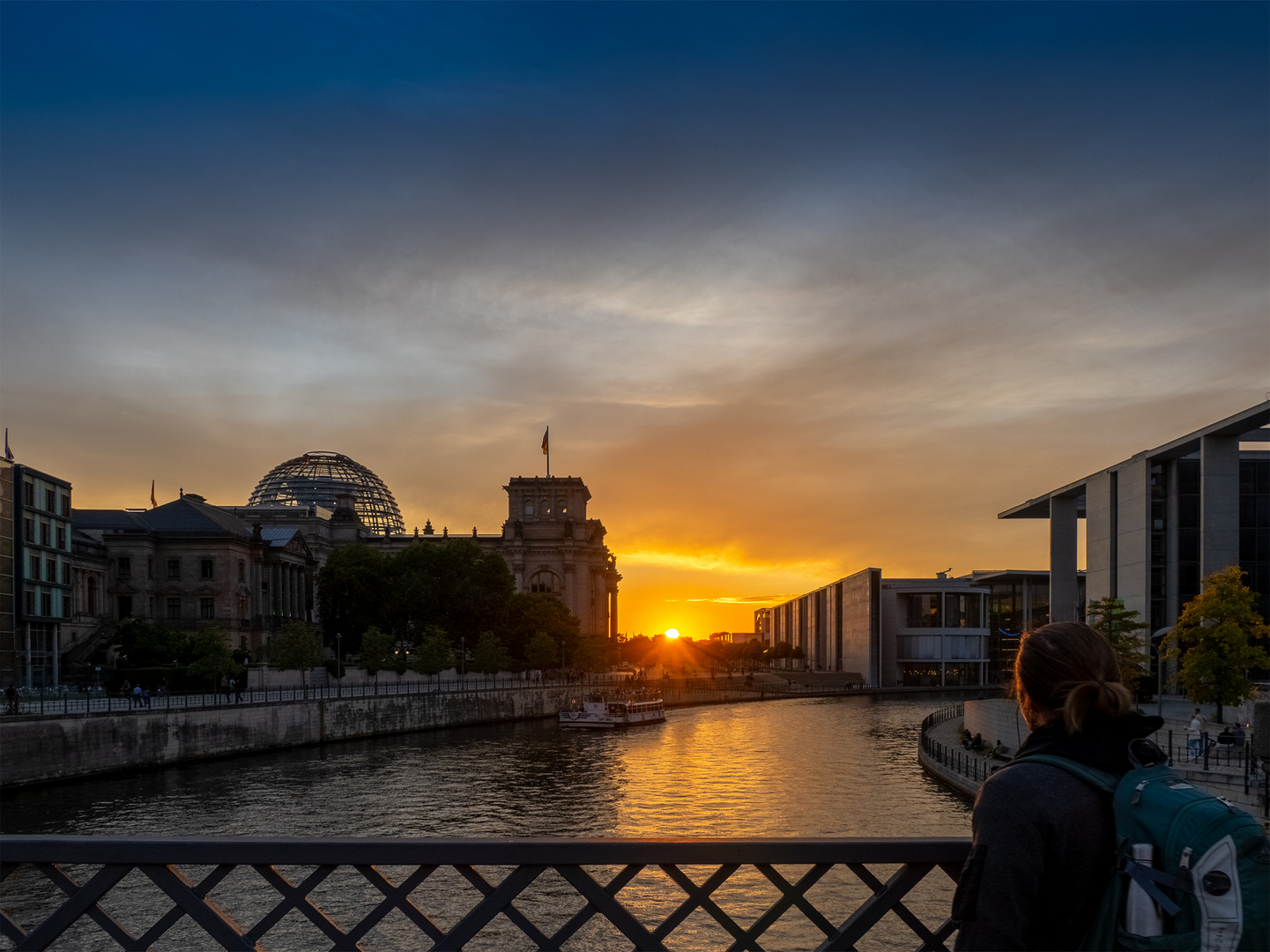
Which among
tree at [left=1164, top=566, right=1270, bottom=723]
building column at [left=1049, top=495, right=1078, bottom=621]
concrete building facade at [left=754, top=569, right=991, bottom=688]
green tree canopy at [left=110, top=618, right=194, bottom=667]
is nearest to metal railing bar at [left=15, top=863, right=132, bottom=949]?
tree at [left=1164, top=566, right=1270, bottom=723]

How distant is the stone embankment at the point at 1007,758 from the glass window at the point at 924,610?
89.5m

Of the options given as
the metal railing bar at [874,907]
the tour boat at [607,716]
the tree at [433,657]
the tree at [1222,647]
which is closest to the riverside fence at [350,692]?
the tree at [433,657]

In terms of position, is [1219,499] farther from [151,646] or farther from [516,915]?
[151,646]

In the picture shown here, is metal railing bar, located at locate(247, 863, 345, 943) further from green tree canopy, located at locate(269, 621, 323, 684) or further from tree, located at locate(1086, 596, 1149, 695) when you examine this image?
green tree canopy, located at locate(269, 621, 323, 684)

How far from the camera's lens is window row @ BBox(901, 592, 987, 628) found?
174000mm

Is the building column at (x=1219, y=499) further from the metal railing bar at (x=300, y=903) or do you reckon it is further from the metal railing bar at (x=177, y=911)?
the metal railing bar at (x=177, y=911)

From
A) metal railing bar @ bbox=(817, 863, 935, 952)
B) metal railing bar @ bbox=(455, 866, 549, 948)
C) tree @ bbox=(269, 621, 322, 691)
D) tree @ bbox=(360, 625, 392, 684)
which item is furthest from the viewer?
tree @ bbox=(360, 625, 392, 684)

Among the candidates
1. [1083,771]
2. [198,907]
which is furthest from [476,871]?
[1083,771]

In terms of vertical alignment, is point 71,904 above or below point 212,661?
above

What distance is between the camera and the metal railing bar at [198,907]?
6094 mm

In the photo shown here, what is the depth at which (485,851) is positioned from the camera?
5.87m

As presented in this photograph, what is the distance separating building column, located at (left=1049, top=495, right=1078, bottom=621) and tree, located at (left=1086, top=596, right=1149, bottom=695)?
72.7 feet

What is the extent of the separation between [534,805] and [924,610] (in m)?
136

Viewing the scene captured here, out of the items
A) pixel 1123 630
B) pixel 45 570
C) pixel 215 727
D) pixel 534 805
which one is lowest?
pixel 534 805
